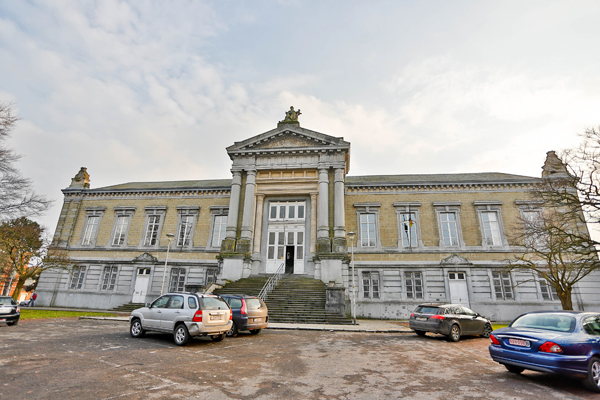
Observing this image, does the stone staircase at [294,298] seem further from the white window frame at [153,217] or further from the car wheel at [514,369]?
the white window frame at [153,217]

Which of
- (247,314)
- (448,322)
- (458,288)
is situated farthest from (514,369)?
(458,288)

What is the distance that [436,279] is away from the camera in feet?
74.3

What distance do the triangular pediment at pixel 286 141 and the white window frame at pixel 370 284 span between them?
404 inches

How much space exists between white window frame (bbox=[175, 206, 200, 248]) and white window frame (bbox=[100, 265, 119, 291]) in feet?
18.7

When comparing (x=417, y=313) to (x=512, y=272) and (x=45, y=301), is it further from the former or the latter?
(x=45, y=301)

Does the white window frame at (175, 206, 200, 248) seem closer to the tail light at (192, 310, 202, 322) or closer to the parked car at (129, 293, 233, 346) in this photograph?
the parked car at (129, 293, 233, 346)

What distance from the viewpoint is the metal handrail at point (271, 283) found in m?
19.2

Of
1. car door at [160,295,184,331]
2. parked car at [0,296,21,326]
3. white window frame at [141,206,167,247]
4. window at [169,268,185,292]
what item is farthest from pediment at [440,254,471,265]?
parked car at [0,296,21,326]

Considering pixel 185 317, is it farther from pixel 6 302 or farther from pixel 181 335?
pixel 6 302

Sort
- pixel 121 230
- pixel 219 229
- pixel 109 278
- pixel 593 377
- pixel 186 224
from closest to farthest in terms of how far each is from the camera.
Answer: pixel 593 377
pixel 109 278
pixel 219 229
pixel 186 224
pixel 121 230

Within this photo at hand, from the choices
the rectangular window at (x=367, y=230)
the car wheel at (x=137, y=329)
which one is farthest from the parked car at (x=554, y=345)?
the rectangular window at (x=367, y=230)

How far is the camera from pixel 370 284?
23.1 meters

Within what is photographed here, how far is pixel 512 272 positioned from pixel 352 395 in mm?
22068

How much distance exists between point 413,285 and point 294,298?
944cm
